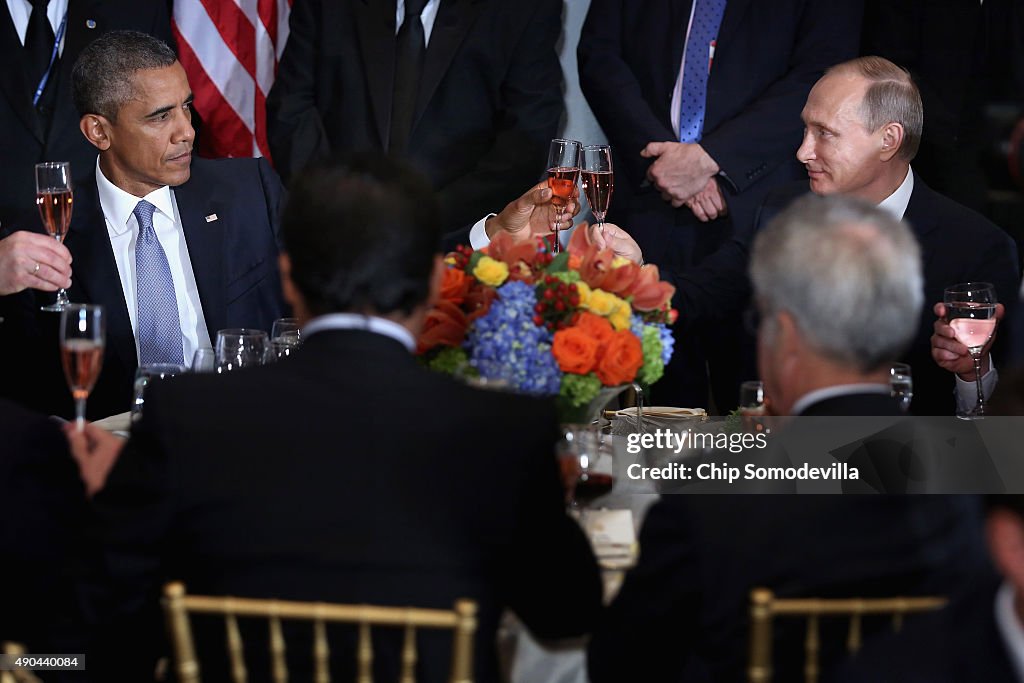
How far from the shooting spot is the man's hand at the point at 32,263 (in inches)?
128

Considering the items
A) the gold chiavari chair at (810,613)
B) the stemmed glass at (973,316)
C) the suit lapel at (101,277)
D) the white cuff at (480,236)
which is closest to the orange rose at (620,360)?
the gold chiavari chair at (810,613)

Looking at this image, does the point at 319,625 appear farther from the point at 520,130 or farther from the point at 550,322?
the point at 520,130

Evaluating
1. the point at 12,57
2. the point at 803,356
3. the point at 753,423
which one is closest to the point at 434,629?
the point at 803,356

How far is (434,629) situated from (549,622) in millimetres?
204

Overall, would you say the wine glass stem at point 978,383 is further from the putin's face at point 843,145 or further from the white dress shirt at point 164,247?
the white dress shirt at point 164,247

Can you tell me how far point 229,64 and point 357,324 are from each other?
11.3 feet

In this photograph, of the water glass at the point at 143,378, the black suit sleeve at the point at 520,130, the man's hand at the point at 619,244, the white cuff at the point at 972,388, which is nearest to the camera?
the water glass at the point at 143,378

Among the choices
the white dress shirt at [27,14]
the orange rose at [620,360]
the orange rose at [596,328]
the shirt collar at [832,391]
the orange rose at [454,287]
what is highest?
the white dress shirt at [27,14]

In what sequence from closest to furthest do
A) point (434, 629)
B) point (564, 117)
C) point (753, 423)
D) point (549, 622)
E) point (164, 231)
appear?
point (434, 629), point (549, 622), point (753, 423), point (164, 231), point (564, 117)

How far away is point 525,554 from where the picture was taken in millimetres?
1843

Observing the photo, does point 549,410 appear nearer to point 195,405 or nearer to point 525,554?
point 525,554

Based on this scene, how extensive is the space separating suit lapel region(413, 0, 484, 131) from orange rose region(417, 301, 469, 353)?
239 centimetres

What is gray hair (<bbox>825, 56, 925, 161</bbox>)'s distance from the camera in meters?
3.69

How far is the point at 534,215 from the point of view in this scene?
3.37 metres
